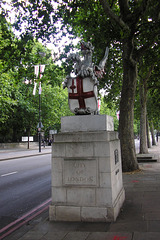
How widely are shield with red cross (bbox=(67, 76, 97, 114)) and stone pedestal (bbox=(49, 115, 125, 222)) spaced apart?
546 mm

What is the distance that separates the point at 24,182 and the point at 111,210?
6252mm

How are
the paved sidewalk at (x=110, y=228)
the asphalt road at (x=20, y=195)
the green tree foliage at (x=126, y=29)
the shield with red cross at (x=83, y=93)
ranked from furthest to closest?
the green tree foliage at (x=126, y=29)
the asphalt road at (x=20, y=195)
the shield with red cross at (x=83, y=93)
the paved sidewalk at (x=110, y=228)

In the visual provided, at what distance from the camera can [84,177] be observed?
4754 millimetres

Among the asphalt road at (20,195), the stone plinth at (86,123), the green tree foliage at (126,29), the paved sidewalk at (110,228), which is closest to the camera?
the paved sidewalk at (110,228)

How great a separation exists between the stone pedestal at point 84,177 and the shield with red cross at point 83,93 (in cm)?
55

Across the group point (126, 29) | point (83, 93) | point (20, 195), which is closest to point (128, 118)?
point (126, 29)

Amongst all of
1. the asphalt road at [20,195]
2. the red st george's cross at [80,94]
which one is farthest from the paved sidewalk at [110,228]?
the red st george's cross at [80,94]

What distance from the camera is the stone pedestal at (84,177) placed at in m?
4.62

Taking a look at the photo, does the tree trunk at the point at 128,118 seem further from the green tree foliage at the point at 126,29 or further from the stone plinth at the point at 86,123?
the stone plinth at the point at 86,123

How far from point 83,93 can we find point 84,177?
1.87 metres

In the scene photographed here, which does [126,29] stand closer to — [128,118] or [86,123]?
[128,118]

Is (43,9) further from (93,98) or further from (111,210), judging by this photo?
(111,210)

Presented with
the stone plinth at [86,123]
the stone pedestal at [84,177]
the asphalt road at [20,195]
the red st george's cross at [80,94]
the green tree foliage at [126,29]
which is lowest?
the asphalt road at [20,195]

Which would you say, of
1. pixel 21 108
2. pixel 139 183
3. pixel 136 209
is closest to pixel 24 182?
pixel 139 183
